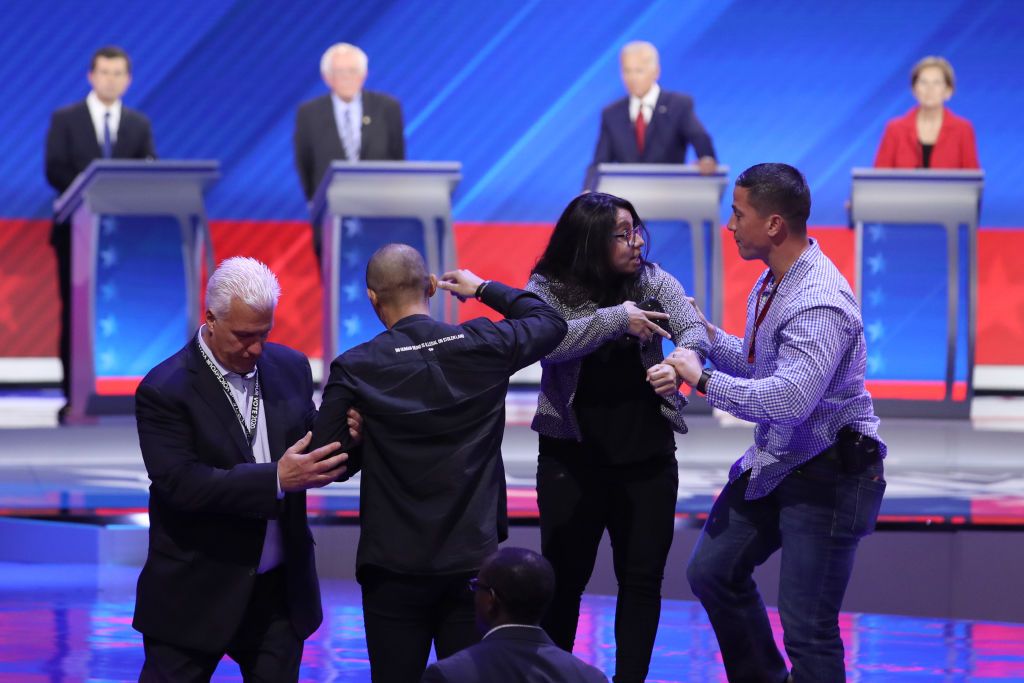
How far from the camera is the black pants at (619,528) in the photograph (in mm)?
3473

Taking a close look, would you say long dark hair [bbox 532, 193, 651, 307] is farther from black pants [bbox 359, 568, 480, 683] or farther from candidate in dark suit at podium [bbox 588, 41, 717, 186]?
candidate in dark suit at podium [bbox 588, 41, 717, 186]

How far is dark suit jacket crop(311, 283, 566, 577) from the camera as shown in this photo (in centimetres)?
282

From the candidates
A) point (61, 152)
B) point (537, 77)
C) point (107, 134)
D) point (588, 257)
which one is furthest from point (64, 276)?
point (588, 257)

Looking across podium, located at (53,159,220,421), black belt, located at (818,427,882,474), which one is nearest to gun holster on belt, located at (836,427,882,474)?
black belt, located at (818,427,882,474)

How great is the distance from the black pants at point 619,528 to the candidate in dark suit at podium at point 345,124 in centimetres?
445

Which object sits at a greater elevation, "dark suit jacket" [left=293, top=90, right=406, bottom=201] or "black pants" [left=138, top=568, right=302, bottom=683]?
"dark suit jacket" [left=293, top=90, right=406, bottom=201]

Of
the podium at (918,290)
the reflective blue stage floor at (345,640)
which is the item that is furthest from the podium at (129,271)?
the podium at (918,290)

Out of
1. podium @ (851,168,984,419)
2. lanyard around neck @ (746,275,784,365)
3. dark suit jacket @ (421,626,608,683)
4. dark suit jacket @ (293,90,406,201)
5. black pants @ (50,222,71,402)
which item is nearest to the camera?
dark suit jacket @ (421,626,608,683)

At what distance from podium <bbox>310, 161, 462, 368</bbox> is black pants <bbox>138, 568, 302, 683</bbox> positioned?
3.93 meters

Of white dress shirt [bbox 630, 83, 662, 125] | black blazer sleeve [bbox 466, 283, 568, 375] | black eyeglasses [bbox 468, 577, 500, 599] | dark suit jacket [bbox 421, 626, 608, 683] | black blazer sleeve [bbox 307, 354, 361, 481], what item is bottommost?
dark suit jacket [bbox 421, 626, 608, 683]

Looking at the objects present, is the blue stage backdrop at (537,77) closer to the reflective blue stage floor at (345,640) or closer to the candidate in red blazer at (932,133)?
the candidate in red blazer at (932,133)

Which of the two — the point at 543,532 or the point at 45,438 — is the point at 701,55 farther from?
the point at 543,532

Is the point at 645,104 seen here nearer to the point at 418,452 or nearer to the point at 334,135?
the point at 334,135

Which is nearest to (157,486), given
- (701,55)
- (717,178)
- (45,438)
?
(45,438)
